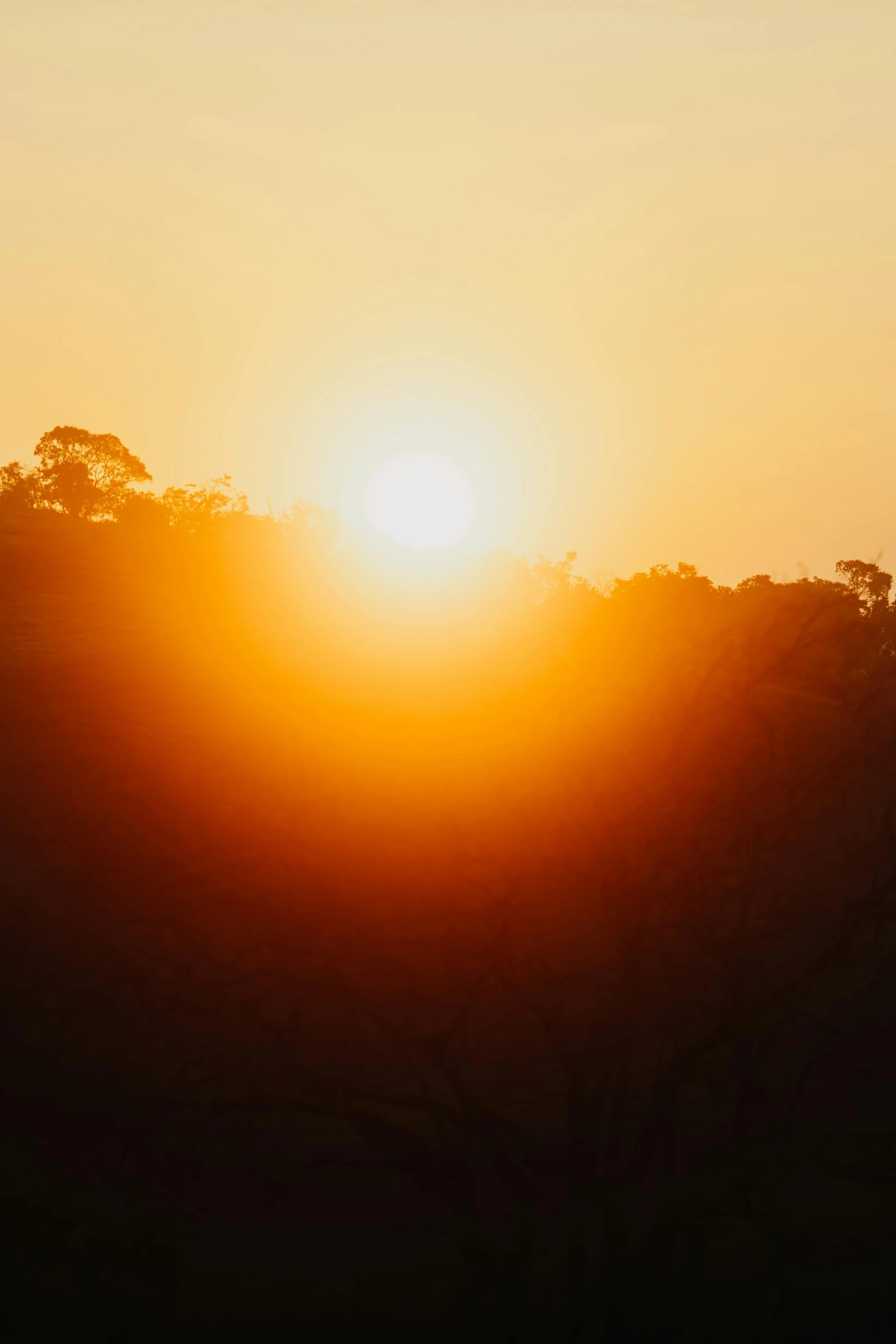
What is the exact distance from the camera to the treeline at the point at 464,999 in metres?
6.41

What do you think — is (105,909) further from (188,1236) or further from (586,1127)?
(586,1127)

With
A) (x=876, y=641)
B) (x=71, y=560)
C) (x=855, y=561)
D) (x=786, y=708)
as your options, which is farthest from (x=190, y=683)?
(x=855, y=561)

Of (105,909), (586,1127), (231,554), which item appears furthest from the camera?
(231,554)

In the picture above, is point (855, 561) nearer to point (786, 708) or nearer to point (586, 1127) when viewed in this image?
point (786, 708)

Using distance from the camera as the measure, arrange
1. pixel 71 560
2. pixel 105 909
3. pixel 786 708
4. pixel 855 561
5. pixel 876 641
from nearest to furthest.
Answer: pixel 105 909
pixel 786 708
pixel 876 641
pixel 71 560
pixel 855 561

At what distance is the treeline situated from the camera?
6.41 meters

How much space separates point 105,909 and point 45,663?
489 cm

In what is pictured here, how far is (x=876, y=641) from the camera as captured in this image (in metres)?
11.1

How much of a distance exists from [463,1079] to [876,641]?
7.06 m

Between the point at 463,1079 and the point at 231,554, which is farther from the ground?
the point at 231,554

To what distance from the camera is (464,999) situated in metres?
7.66

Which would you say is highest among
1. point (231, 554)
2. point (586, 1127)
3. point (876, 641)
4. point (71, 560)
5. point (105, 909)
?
point (231, 554)

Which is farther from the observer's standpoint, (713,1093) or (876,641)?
(876,641)

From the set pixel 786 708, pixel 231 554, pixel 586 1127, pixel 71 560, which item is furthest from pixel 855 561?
pixel 586 1127
